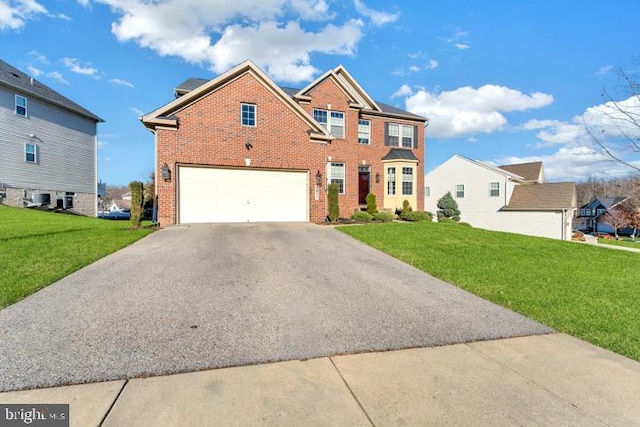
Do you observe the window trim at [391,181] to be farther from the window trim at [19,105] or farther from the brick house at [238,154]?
the window trim at [19,105]

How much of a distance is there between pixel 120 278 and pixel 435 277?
19.9ft

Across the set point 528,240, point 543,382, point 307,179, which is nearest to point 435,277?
point 543,382

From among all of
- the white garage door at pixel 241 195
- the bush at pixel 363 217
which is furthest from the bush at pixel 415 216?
the white garage door at pixel 241 195

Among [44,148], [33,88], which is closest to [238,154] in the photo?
[44,148]

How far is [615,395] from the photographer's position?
2.79 metres

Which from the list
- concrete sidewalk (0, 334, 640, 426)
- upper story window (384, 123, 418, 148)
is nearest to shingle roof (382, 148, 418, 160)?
upper story window (384, 123, 418, 148)

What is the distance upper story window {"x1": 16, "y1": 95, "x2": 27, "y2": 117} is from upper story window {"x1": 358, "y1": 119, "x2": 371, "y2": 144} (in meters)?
20.7

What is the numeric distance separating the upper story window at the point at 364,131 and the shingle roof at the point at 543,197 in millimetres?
14060

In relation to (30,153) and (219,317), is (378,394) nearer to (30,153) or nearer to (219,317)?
(219,317)

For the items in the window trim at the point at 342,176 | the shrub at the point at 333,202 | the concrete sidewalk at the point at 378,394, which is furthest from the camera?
the window trim at the point at 342,176

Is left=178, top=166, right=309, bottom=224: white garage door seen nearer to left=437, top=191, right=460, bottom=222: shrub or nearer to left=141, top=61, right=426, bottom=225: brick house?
left=141, top=61, right=426, bottom=225: brick house

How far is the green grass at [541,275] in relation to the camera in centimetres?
442

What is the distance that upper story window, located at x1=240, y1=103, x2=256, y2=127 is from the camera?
13562mm

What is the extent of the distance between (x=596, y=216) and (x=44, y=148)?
6490cm
